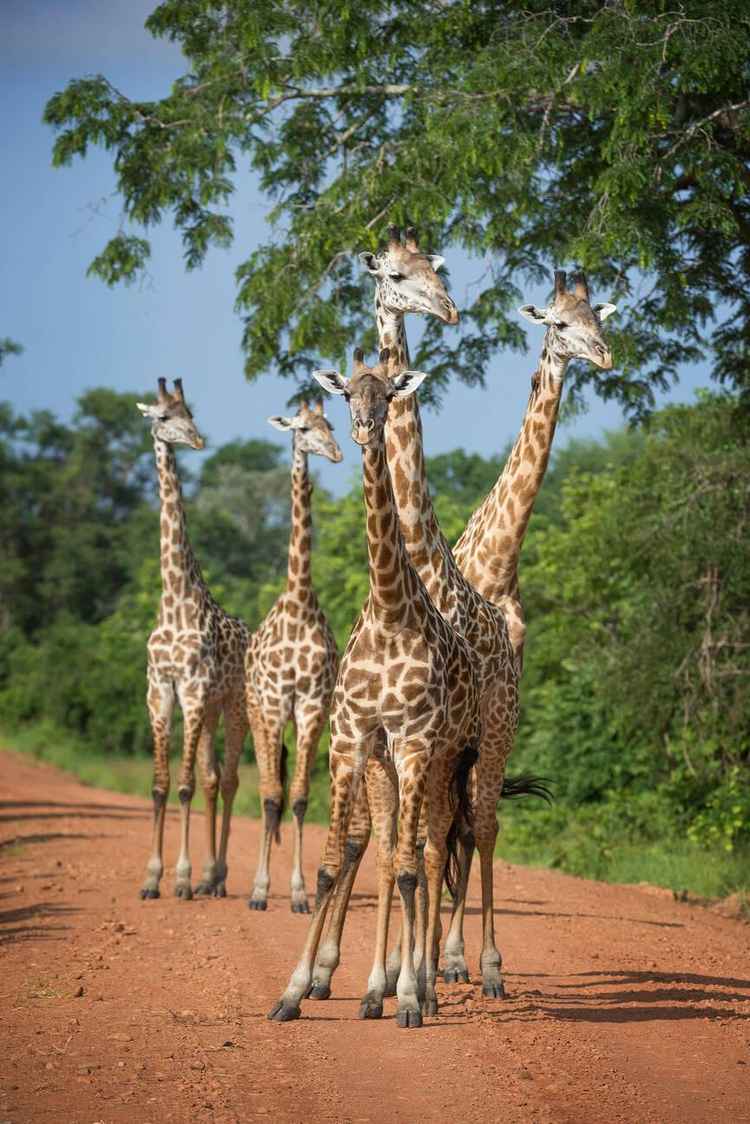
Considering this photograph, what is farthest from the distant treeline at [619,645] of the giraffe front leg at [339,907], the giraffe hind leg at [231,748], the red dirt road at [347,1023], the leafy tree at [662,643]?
the giraffe front leg at [339,907]

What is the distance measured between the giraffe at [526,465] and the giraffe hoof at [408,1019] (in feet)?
8.81

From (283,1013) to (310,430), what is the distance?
5536 millimetres

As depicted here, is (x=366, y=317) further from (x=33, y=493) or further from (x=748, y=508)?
(x=33, y=493)

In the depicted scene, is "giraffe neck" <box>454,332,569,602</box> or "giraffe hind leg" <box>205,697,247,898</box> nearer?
"giraffe neck" <box>454,332,569,602</box>

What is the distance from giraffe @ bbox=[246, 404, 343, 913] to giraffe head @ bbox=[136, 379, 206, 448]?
0.93 m

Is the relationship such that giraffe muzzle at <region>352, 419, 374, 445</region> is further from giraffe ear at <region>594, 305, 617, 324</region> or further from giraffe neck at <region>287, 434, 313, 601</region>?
giraffe neck at <region>287, 434, 313, 601</region>

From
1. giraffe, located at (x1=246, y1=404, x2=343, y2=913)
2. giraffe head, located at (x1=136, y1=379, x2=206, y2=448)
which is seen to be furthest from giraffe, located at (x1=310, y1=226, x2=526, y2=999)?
giraffe head, located at (x1=136, y1=379, x2=206, y2=448)

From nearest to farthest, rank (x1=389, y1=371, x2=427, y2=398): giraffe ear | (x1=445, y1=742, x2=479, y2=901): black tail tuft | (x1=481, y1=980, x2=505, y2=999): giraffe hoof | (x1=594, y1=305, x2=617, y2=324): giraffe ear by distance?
(x1=389, y1=371, x2=427, y2=398): giraffe ear → (x1=445, y1=742, x2=479, y2=901): black tail tuft → (x1=481, y1=980, x2=505, y2=999): giraffe hoof → (x1=594, y1=305, x2=617, y2=324): giraffe ear

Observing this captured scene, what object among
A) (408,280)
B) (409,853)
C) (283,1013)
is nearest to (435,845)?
(409,853)

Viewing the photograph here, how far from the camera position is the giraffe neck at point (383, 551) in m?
6.49

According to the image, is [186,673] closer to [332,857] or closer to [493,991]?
[493,991]

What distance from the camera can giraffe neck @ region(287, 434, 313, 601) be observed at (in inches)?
435

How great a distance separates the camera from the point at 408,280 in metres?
8.22

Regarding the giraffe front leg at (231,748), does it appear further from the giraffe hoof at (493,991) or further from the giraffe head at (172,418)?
the giraffe hoof at (493,991)
